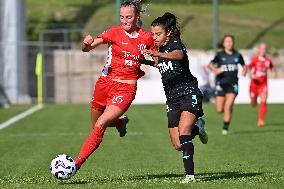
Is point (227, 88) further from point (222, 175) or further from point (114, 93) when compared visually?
point (114, 93)

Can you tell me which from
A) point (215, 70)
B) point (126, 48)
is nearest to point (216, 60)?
point (215, 70)

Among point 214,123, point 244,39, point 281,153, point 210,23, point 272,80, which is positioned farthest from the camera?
point 210,23

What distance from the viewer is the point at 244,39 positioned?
53.2 m

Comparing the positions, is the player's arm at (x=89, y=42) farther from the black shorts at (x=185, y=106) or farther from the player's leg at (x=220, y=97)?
the player's leg at (x=220, y=97)

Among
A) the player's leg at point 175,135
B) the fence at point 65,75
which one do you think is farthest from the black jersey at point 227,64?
the fence at point 65,75

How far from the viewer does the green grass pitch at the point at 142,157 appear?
10.8m

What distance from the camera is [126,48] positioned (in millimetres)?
11281

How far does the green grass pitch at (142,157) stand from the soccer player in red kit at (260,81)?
0.46 meters

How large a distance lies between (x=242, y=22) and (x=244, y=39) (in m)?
6.22

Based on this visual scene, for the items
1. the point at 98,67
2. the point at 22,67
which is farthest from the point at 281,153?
the point at 98,67

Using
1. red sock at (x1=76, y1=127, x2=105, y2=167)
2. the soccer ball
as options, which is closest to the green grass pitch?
the soccer ball

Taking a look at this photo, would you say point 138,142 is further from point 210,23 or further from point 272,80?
point 210,23

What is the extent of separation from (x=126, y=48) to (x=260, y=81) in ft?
43.3

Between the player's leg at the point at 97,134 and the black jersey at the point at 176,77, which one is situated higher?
the black jersey at the point at 176,77
